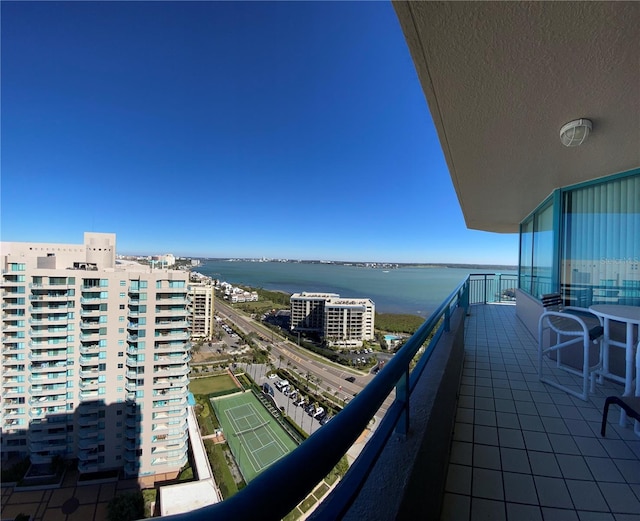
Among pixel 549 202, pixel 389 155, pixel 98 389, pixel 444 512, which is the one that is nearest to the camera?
pixel 444 512

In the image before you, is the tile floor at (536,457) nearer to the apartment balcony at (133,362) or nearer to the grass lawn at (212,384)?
the apartment balcony at (133,362)

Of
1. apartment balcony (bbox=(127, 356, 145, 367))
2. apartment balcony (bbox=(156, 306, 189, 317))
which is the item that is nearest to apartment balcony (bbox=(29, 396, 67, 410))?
apartment balcony (bbox=(127, 356, 145, 367))

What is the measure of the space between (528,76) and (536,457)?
8.31ft

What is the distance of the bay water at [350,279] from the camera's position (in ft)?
41.5

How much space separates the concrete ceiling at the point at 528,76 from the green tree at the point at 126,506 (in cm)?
900

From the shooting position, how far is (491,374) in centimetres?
292

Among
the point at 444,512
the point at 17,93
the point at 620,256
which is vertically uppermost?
the point at 17,93

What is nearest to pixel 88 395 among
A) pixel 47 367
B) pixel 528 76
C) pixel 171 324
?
pixel 47 367

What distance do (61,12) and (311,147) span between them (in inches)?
553

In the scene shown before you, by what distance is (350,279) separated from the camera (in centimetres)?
2059

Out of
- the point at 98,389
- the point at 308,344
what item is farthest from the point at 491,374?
the point at 98,389

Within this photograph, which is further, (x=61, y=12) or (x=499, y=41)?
(x=61, y=12)

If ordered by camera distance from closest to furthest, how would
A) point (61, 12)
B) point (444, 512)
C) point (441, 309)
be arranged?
point (444, 512), point (441, 309), point (61, 12)

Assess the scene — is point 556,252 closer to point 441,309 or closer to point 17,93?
point 441,309
